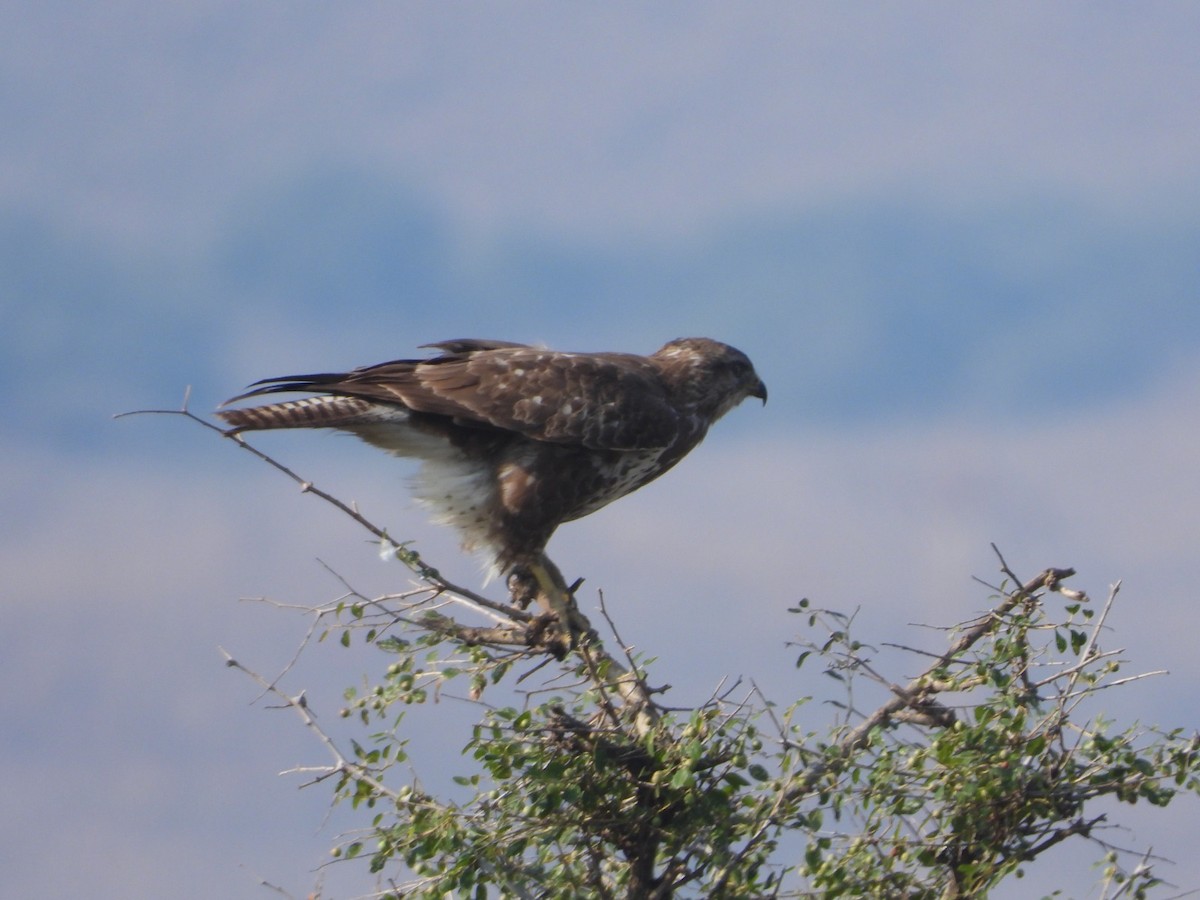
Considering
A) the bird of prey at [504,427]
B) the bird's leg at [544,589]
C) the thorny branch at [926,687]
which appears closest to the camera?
the thorny branch at [926,687]

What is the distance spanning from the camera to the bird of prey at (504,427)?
7.44 m

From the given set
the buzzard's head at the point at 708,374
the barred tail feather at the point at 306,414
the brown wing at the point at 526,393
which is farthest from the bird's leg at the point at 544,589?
the buzzard's head at the point at 708,374

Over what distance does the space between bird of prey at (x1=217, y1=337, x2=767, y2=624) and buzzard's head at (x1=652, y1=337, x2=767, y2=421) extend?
576 millimetres

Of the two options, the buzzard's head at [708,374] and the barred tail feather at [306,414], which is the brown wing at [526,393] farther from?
the buzzard's head at [708,374]

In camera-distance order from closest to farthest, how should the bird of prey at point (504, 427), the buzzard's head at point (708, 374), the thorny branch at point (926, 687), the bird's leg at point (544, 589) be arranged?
1. the thorny branch at point (926, 687)
2. the bird's leg at point (544, 589)
3. the bird of prey at point (504, 427)
4. the buzzard's head at point (708, 374)

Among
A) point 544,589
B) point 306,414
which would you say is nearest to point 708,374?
point 544,589

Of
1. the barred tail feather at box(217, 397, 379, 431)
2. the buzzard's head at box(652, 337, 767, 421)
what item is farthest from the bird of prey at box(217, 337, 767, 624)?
the buzzard's head at box(652, 337, 767, 421)

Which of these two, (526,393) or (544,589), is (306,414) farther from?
(544,589)

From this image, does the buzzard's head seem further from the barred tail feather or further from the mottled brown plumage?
the barred tail feather

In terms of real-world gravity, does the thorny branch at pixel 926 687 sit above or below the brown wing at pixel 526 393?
below

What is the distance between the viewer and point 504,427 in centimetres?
747

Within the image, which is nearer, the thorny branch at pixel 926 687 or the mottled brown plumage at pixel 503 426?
the thorny branch at pixel 926 687

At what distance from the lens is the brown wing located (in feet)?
24.5

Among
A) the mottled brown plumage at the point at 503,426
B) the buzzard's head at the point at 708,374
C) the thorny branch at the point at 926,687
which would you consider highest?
the buzzard's head at the point at 708,374
